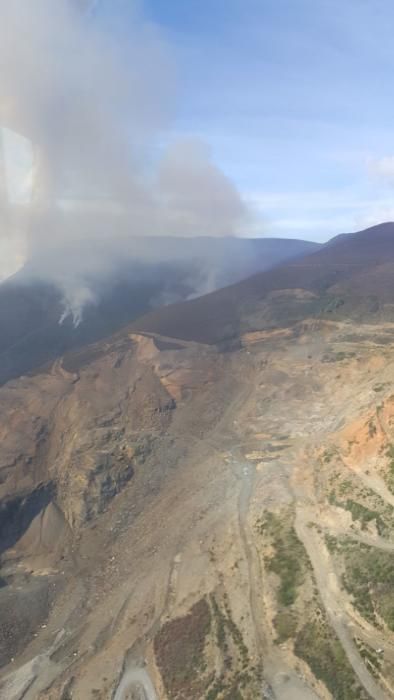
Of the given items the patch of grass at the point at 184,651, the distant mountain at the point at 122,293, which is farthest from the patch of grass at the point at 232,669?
the distant mountain at the point at 122,293

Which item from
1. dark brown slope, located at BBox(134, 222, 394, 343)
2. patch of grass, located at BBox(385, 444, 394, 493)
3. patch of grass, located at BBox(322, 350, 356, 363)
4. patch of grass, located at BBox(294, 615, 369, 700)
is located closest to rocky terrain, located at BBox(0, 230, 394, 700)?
patch of grass, located at BBox(294, 615, 369, 700)

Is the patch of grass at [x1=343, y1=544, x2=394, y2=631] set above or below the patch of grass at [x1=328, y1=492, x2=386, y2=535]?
below

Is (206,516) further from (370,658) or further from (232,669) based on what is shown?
(370,658)

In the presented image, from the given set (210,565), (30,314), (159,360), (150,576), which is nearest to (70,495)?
(150,576)

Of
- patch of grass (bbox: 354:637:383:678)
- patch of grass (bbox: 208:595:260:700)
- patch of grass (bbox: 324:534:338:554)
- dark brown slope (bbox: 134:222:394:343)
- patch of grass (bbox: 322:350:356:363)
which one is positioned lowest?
patch of grass (bbox: 208:595:260:700)

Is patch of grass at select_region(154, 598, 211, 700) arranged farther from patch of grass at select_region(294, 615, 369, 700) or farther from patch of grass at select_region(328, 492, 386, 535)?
patch of grass at select_region(328, 492, 386, 535)

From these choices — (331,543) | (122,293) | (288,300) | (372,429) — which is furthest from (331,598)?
(122,293)
